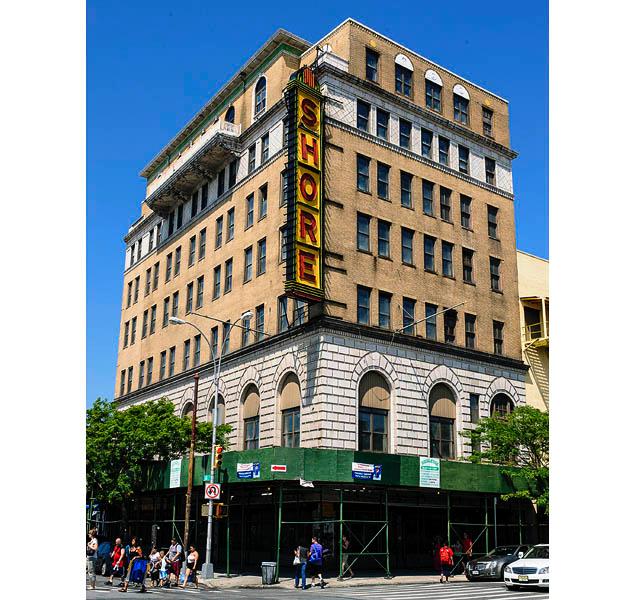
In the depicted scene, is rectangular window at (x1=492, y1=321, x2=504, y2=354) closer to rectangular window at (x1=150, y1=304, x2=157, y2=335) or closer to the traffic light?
the traffic light

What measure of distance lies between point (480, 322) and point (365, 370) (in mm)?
10978

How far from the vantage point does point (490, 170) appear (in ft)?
176

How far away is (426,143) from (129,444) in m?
26.1

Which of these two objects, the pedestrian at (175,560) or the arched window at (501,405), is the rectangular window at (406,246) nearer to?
the arched window at (501,405)

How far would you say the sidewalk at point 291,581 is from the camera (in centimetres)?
3250

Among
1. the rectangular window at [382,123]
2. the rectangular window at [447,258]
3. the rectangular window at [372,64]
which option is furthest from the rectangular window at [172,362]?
the rectangular window at [372,64]

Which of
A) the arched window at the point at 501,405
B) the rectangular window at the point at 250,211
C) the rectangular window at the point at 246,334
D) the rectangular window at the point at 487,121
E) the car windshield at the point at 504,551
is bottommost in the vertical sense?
the car windshield at the point at 504,551

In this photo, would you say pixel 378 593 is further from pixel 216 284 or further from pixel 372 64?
pixel 372 64

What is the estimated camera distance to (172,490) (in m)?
44.2

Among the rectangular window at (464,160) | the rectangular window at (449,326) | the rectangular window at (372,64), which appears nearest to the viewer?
the rectangular window at (449,326)

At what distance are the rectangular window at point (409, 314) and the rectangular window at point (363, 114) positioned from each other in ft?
34.9

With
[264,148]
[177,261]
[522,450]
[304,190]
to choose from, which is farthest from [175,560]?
[177,261]
